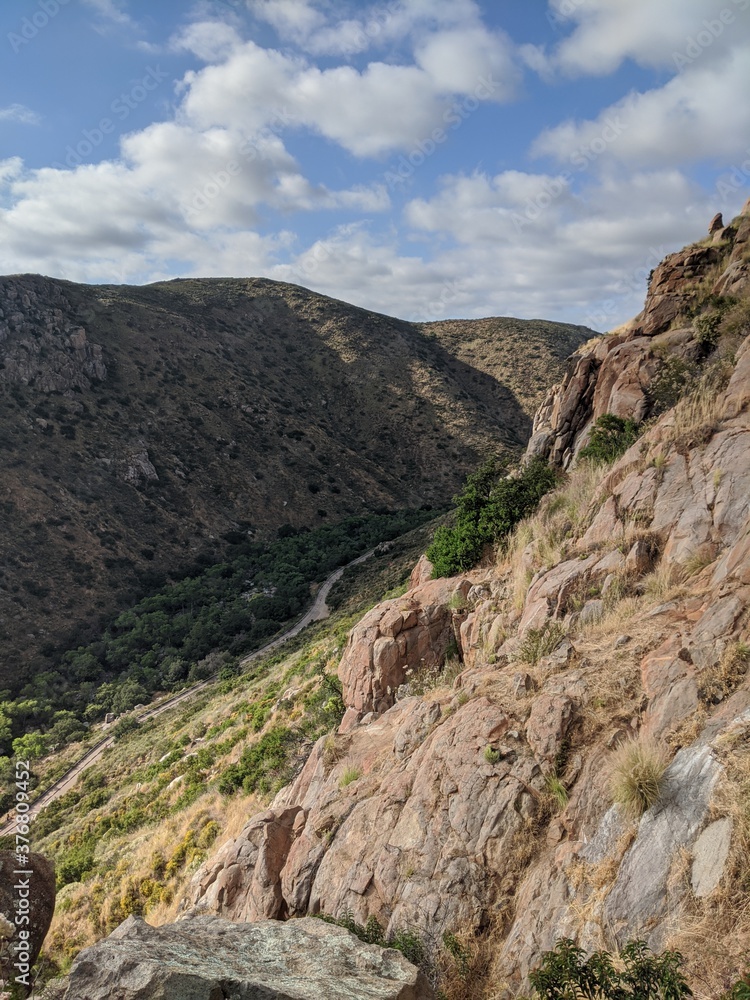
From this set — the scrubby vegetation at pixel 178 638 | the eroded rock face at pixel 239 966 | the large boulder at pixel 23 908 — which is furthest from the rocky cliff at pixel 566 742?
the scrubby vegetation at pixel 178 638

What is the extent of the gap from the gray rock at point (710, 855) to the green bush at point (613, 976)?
2.01 ft

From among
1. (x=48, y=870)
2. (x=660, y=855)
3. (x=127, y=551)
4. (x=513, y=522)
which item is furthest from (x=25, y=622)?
(x=660, y=855)

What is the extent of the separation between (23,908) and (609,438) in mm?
14251

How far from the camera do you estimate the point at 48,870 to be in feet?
34.1

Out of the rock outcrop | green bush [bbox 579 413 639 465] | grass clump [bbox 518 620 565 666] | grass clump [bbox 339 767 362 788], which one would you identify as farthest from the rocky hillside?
grass clump [bbox 518 620 565 666]

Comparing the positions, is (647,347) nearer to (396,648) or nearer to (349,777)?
(396,648)

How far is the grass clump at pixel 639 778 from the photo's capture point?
4.98 metres

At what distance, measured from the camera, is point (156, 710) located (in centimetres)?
3400

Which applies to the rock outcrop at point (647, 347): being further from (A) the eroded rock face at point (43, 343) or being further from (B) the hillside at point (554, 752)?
(A) the eroded rock face at point (43, 343)

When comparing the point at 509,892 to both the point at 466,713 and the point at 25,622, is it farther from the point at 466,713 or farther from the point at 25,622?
the point at 25,622

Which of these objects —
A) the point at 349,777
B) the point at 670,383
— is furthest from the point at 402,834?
the point at 670,383

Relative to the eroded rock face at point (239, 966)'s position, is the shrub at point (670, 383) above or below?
above

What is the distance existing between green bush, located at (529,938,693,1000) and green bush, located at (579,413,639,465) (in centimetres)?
972

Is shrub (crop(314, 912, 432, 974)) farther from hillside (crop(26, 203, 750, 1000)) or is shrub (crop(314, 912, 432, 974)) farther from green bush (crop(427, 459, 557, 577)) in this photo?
green bush (crop(427, 459, 557, 577))
